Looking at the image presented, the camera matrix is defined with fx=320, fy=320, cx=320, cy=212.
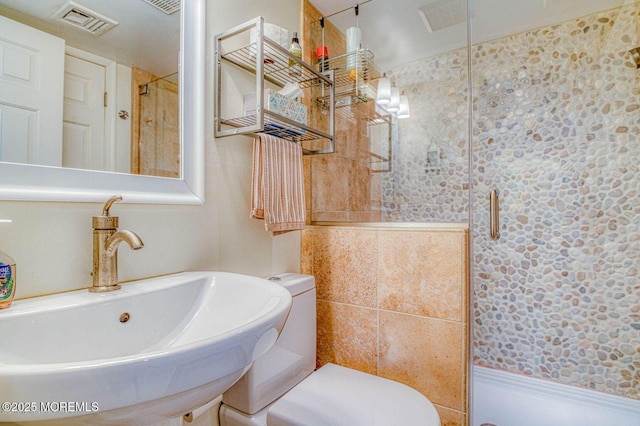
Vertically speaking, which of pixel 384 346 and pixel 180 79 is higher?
pixel 180 79

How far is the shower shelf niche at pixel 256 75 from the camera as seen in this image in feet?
3.42

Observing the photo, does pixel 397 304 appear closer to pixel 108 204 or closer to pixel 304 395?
pixel 304 395

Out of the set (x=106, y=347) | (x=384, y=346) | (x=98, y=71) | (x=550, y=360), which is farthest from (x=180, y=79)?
(x=550, y=360)

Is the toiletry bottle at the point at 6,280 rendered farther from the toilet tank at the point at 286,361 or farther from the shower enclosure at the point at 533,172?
the shower enclosure at the point at 533,172

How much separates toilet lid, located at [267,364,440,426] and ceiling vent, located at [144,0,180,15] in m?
1.25

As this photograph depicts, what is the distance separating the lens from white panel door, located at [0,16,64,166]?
0.66 metres

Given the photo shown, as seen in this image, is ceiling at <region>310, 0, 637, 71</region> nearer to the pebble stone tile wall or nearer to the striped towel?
the pebble stone tile wall

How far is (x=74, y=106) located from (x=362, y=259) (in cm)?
107

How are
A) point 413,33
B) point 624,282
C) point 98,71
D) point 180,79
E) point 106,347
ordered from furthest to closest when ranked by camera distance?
1. point 413,33
2. point 624,282
3. point 180,79
4. point 98,71
5. point 106,347

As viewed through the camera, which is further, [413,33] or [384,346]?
[413,33]

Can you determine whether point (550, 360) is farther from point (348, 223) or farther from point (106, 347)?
point (106, 347)

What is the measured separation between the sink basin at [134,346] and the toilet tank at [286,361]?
0.29m

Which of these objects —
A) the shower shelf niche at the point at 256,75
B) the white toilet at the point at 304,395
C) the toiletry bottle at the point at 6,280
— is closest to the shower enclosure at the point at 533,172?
the shower shelf niche at the point at 256,75

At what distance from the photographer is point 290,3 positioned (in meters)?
1.48
